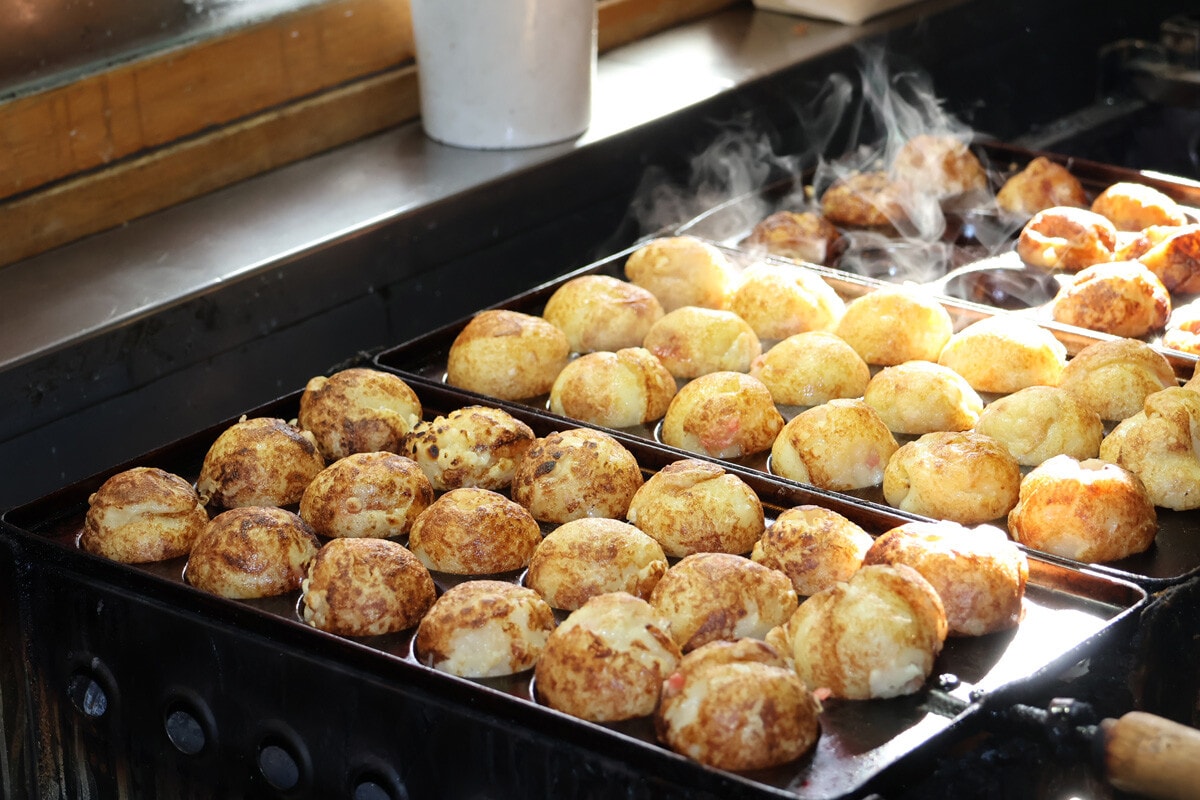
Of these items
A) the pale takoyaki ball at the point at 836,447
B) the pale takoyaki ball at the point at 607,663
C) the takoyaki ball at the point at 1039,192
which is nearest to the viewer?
the pale takoyaki ball at the point at 607,663

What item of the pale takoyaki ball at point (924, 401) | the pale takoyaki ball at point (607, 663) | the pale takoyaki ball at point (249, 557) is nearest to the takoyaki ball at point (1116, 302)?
the pale takoyaki ball at point (924, 401)

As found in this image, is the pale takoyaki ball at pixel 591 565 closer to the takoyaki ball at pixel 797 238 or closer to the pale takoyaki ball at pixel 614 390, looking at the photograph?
the pale takoyaki ball at pixel 614 390

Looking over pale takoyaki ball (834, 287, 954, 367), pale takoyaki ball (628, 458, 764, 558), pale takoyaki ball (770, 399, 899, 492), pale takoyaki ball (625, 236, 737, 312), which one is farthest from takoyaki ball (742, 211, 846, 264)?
pale takoyaki ball (628, 458, 764, 558)

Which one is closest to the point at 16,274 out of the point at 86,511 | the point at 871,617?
the point at 86,511

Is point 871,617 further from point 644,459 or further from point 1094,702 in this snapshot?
point 644,459

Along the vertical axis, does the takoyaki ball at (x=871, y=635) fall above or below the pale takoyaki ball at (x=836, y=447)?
above

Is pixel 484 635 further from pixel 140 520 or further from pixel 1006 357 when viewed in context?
pixel 1006 357

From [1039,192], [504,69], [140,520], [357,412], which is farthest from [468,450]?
[1039,192]
